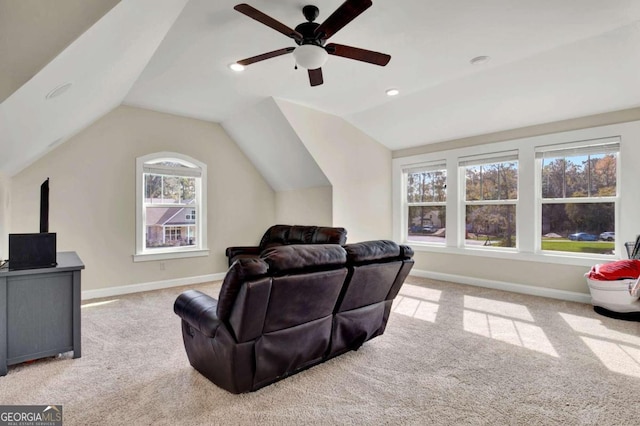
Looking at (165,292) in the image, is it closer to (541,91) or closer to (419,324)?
(419,324)

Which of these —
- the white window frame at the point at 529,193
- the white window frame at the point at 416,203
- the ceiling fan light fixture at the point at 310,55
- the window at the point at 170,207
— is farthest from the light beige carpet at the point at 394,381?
the white window frame at the point at 416,203

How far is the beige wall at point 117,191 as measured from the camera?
4.26 metres

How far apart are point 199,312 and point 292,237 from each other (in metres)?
3.14

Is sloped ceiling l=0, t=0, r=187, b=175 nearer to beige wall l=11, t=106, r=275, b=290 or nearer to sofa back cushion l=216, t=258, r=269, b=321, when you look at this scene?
beige wall l=11, t=106, r=275, b=290

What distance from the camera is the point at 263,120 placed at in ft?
16.5

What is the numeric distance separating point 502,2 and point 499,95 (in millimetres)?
1929

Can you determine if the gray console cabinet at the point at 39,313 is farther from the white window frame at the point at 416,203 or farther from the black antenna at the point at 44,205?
the white window frame at the point at 416,203

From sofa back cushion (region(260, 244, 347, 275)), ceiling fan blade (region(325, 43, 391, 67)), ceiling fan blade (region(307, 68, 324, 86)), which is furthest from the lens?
ceiling fan blade (region(307, 68, 324, 86))

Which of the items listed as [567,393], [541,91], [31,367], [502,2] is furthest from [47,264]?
[541,91]

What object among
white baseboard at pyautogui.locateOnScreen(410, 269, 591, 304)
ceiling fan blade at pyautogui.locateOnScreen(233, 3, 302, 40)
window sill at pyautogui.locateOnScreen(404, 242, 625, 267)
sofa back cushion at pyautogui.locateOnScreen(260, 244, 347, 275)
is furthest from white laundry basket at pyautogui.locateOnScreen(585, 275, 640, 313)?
ceiling fan blade at pyautogui.locateOnScreen(233, 3, 302, 40)

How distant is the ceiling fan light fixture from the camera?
2449 millimetres

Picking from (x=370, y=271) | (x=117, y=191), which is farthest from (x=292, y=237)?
(x=370, y=271)

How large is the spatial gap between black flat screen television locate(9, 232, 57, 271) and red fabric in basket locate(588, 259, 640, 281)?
5.40 metres

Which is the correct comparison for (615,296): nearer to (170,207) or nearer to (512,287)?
(512,287)
